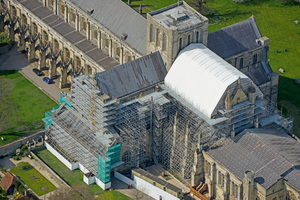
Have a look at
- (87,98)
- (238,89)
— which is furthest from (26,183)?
(238,89)

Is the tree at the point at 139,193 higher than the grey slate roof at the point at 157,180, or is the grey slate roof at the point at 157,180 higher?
the grey slate roof at the point at 157,180

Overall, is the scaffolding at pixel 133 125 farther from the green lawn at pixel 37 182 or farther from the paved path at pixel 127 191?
the green lawn at pixel 37 182

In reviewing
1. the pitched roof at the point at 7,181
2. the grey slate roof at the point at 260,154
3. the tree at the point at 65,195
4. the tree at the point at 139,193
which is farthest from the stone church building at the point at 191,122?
the pitched roof at the point at 7,181

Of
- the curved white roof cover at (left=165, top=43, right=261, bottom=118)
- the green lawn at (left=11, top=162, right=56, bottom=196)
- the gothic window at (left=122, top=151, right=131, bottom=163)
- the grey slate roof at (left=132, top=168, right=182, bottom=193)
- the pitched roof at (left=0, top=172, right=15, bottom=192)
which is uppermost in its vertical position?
the curved white roof cover at (left=165, top=43, right=261, bottom=118)

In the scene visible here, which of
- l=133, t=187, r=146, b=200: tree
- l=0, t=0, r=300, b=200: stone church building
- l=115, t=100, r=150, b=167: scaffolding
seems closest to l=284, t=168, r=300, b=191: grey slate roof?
l=0, t=0, r=300, b=200: stone church building

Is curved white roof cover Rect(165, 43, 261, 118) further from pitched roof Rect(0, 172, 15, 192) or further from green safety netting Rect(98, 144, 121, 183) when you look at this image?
pitched roof Rect(0, 172, 15, 192)
